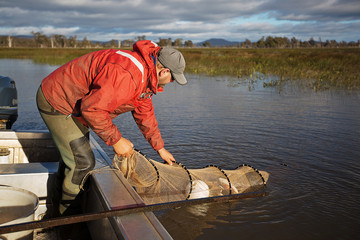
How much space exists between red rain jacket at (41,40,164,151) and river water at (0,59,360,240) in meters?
1.74

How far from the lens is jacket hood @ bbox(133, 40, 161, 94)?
2.91 m

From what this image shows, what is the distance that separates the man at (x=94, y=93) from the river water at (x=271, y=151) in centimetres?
136

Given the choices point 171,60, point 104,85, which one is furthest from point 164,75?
point 104,85

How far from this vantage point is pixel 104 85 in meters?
2.61

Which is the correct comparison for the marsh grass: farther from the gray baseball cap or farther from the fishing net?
the gray baseball cap

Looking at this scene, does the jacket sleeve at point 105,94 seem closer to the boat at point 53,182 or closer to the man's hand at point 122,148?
the man's hand at point 122,148

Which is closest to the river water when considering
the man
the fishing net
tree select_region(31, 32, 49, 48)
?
the fishing net

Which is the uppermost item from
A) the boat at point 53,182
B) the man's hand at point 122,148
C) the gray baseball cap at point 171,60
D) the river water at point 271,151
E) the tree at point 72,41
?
the tree at point 72,41

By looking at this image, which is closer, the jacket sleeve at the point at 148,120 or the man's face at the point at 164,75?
the man's face at the point at 164,75

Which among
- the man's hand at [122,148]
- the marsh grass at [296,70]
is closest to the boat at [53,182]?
the man's hand at [122,148]

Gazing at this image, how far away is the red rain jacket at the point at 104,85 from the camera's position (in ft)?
8.70

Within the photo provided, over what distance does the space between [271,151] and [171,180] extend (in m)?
3.45

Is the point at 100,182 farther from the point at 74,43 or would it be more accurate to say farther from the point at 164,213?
the point at 74,43

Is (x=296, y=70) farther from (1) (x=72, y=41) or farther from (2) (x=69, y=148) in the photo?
(1) (x=72, y=41)
